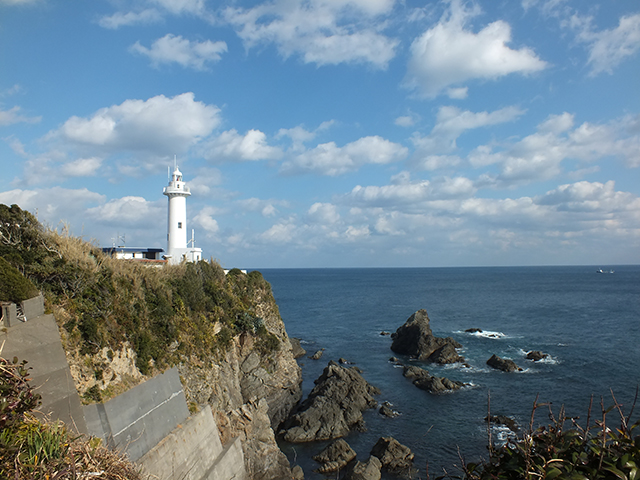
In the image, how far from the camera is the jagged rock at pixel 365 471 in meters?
19.6

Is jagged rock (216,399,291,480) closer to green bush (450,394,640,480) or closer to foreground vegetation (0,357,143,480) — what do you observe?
foreground vegetation (0,357,143,480)

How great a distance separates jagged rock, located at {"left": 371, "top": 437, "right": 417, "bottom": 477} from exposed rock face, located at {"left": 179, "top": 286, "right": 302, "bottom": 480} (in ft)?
17.6

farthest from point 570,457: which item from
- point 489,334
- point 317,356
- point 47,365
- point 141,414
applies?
point 489,334

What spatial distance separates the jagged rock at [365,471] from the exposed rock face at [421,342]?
77.1 ft

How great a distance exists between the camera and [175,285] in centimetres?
2273

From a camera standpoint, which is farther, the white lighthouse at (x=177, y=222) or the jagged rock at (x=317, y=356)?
the jagged rock at (x=317, y=356)

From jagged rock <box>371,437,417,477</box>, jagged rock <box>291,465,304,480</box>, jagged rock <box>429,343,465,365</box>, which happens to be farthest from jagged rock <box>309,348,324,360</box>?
jagged rock <box>291,465,304,480</box>

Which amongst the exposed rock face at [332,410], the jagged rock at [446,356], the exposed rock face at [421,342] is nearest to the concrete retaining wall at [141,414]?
the exposed rock face at [332,410]

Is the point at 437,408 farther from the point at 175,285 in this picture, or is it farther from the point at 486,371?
the point at 175,285

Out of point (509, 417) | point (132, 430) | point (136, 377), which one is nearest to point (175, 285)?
point (136, 377)

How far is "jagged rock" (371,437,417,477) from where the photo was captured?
21.0 meters

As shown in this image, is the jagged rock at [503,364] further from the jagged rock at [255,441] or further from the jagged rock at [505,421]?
the jagged rock at [255,441]

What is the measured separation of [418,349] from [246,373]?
78.6 feet

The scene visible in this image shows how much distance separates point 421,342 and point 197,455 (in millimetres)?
33872
